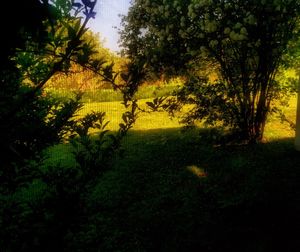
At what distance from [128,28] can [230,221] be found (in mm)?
9229

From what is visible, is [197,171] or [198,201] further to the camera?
[197,171]

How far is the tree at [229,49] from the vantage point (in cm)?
906

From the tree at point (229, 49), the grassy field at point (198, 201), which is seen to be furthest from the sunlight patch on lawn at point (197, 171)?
the tree at point (229, 49)

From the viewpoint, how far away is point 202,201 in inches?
268

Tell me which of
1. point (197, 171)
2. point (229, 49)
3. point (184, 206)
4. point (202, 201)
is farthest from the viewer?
point (229, 49)

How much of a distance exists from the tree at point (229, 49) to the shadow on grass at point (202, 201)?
3.90 feet

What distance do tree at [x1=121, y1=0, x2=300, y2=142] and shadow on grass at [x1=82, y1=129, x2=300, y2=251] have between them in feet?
3.90

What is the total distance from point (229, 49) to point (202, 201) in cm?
479

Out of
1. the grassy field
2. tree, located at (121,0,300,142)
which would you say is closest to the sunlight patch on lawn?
the grassy field

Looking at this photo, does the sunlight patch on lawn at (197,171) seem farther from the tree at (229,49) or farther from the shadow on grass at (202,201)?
the tree at (229,49)

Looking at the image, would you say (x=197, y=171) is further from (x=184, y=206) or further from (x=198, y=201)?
(x=184, y=206)

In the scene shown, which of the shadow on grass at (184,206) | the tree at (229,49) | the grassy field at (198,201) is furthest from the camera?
the tree at (229,49)

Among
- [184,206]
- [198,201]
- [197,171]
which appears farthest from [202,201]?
[197,171]

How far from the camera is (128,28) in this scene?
13.3m
